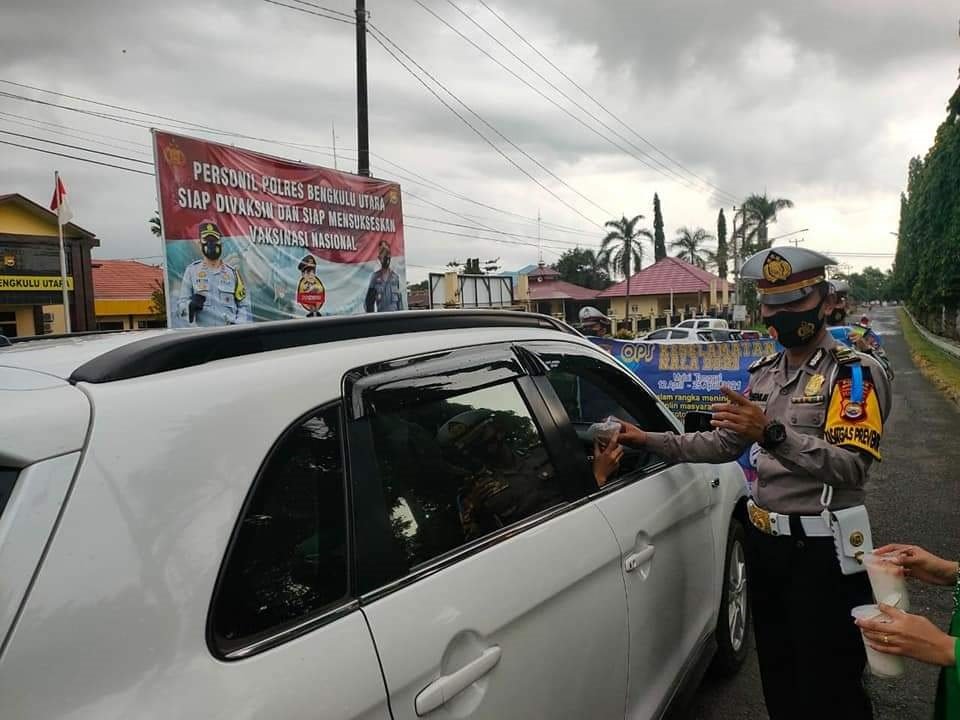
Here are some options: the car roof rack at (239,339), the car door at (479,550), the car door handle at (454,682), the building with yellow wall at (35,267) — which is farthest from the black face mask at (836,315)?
the building with yellow wall at (35,267)

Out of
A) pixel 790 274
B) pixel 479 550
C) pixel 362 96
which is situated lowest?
pixel 479 550

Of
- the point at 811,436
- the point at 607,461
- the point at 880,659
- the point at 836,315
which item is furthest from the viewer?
the point at 836,315

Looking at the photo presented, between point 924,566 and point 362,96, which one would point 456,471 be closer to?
point 924,566

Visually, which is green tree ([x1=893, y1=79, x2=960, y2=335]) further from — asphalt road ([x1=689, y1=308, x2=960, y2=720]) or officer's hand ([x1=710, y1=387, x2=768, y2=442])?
officer's hand ([x1=710, y1=387, x2=768, y2=442])

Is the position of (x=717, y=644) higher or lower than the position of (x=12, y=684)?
lower

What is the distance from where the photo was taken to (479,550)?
1.55 metres

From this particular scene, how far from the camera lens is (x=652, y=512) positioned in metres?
2.27

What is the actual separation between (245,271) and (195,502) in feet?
25.4

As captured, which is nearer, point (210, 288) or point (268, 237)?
point (210, 288)

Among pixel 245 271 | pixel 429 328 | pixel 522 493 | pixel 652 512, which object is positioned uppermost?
pixel 245 271

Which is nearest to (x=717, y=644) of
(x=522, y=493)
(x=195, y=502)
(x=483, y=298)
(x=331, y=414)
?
(x=522, y=493)

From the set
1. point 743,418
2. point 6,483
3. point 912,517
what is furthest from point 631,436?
point 912,517

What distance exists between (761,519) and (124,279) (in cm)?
3289

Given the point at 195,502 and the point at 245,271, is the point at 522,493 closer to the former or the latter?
the point at 195,502
